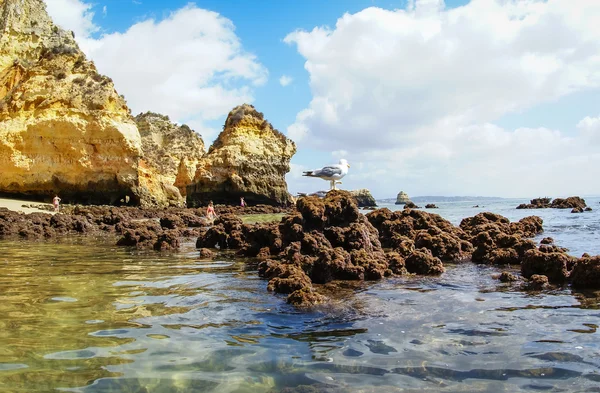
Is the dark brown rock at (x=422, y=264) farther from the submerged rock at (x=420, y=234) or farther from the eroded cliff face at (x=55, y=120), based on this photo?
the eroded cliff face at (x=55, y=120)

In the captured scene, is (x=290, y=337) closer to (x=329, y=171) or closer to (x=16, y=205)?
(x=329, y=171)

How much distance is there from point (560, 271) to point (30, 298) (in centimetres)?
769

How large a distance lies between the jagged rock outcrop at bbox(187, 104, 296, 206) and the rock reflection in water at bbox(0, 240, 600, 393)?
124 ft

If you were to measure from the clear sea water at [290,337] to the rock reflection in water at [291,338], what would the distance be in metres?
0.02

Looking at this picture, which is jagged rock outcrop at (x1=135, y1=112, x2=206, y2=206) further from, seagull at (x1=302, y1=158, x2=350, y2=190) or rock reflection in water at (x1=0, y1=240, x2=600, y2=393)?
rock reflection in water at (x1=0, y1=240, x2=600, y2=393)

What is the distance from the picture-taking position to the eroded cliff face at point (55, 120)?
96.9ft

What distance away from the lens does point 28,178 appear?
3003 cm

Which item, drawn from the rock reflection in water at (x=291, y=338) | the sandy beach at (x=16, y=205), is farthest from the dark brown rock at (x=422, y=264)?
the sandy beach at (x=16, y=205)

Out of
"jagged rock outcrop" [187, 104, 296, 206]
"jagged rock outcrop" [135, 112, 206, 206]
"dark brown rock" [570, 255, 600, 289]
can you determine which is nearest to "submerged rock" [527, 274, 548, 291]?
"dark brown rock" [570, 255, 600, 289]

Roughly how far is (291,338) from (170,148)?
2144 inches

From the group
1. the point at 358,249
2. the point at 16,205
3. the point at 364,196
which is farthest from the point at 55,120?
the point at 364,196

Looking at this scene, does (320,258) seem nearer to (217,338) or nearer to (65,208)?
(217,338)

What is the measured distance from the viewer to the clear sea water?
3.53 m

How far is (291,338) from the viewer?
452cm
